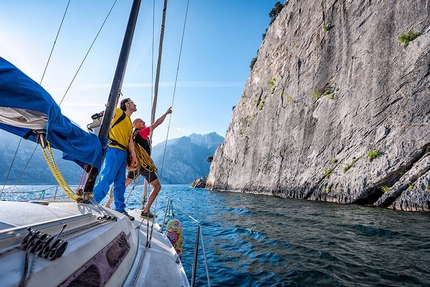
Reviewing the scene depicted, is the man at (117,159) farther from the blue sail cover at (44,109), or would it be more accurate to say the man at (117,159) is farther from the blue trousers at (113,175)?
the blue sail cover at (44,109)

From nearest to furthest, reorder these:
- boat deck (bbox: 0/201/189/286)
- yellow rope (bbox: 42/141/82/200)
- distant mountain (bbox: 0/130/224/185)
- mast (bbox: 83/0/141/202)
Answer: boat deck (bbox: 0/201/189/286) < yellow rope (bbox: 42/141/82/200) < mast (bbox: 83/0/141/202) < distant mountain (bbox: 0/130/224/185)

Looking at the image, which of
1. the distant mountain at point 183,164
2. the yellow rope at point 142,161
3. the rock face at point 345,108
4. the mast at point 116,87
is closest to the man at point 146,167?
the yellow rope at point 142,161

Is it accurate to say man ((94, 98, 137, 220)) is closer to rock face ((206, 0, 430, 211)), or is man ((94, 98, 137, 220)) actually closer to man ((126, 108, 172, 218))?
man ((126, 108, 172, 218))

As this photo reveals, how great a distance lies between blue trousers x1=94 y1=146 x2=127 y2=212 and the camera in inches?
141

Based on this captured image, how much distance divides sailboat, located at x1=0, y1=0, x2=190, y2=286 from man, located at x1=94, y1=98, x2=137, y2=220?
1.50 feet

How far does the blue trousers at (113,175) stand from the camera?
3594 millimetres

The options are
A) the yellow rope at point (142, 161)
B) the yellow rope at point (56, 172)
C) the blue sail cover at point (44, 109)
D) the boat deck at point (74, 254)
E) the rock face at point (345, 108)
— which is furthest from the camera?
the rock face at point (345, 108)

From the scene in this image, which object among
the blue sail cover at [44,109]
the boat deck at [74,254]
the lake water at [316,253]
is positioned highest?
the blue sail cover at [44,109]

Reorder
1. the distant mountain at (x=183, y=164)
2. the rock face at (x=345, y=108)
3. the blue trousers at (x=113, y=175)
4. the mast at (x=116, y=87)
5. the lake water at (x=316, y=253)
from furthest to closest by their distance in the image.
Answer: the distant mountain at (x=183, y=164) < the rock face at (x=345, y=108) < the blue trousers at (x=113, y=175) < the lake water at (x=316, y=253) < the mast at (x=116, y=87)

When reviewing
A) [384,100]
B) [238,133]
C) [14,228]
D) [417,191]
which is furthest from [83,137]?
[238,133]

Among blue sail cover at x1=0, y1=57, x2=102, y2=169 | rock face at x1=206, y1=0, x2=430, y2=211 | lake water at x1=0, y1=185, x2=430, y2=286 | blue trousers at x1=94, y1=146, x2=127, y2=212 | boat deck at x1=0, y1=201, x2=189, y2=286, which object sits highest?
rock face at x1=206, y1=0, x2=430, y2=211

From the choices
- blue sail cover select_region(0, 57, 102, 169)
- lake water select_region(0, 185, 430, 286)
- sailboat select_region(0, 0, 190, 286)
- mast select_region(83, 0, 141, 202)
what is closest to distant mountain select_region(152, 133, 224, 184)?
lake water select_region(0, 185, 430, 286)

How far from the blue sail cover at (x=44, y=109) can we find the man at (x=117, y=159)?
0.68m

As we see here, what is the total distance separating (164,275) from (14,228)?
5.51ft
